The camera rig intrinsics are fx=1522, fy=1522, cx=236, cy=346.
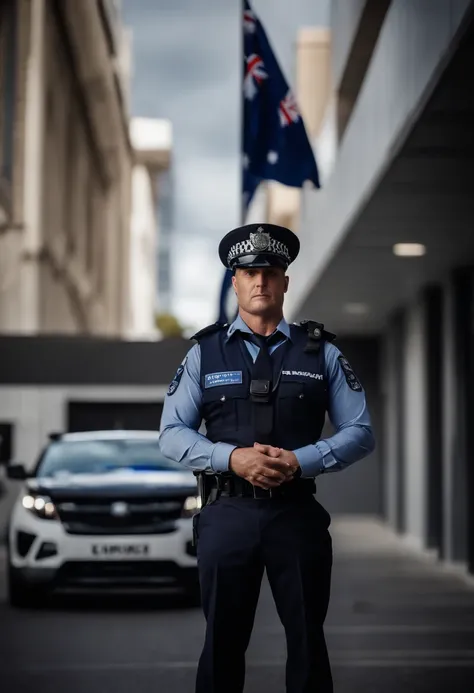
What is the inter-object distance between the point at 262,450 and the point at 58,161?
35859 millimetres

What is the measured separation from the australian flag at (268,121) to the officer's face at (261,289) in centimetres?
1144

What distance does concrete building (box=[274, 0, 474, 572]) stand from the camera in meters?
10.6

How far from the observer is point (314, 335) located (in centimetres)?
520

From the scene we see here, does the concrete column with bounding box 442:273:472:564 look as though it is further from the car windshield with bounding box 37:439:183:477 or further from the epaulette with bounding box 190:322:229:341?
the epaulette with bounding box 190:322:229:341

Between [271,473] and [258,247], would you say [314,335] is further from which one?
[271,473]

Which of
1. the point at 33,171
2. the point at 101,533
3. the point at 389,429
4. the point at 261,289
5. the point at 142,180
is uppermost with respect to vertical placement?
the point at 142,180

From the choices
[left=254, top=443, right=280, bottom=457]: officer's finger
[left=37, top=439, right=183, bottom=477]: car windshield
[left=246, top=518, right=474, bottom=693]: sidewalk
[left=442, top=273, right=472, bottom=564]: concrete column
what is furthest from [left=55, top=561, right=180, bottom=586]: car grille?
[left=254, top=443, right=280, bottom=457]: officer's finger

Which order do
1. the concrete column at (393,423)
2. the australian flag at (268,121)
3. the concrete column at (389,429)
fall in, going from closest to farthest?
the australian flag at (268,121) → the concrete column at (393,423) → the concrete column at (389,429)

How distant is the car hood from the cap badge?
7810 mm

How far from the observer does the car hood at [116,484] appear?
12891mm

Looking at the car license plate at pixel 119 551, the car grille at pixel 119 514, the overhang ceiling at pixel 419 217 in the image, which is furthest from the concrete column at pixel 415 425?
the car license plate at pixel 119 551

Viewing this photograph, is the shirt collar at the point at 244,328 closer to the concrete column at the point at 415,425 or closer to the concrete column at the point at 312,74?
the concrete column at the point at 415,425

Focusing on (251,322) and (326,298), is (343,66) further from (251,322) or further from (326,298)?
(251,322)

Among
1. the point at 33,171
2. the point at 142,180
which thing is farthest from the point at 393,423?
the point at 142,180
